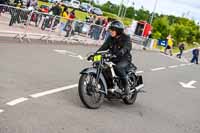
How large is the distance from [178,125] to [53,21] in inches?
552

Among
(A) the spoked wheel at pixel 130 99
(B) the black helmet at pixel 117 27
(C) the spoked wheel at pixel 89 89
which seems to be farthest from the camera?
(A) the spoked wheel at pixel 130 99

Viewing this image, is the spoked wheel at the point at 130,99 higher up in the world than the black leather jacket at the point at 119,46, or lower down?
lower down

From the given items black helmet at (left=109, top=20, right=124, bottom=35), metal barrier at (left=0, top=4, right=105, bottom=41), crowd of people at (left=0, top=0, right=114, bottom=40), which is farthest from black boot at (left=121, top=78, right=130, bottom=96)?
crowd of people at (left=0, top=0, right=114, bottom=40)

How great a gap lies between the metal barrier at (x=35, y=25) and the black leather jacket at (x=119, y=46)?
9.00 metres

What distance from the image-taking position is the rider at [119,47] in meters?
9.34

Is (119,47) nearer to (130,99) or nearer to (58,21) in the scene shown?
(130,99)

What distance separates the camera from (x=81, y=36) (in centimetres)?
2611

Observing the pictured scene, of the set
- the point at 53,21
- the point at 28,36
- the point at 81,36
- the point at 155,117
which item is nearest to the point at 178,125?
the point at 155,117

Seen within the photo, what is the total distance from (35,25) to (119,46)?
11884 millimetres

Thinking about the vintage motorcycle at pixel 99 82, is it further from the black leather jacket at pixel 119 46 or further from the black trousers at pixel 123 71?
the black leather jacket at pixel 119 46

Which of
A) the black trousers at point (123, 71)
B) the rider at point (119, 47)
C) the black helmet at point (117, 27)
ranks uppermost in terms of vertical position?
the black helmet at point (117, 27)

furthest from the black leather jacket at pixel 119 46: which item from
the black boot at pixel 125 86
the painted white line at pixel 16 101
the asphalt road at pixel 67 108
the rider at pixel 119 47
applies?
the painted white line at pixel 16 101

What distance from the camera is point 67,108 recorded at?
8594 millimetres

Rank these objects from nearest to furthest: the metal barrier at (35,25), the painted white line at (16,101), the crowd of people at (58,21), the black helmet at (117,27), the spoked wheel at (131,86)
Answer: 1. the painted white line at (16,101)
2. the black helmet at (117,27)
3. the spoked wheel at (131,86)
4. the metal barrier at (35,25)
5. the crowd of people at (58,21)
